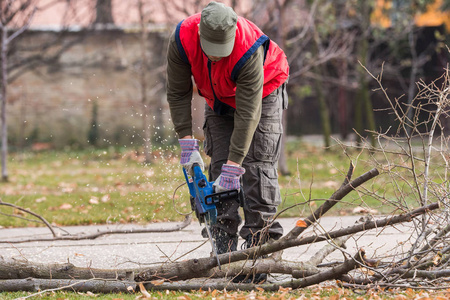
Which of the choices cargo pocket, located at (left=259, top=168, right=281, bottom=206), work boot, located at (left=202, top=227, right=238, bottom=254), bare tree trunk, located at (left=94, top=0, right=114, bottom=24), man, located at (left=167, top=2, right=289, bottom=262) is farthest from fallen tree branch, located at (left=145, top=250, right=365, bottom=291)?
bare tree trunk, located at (left=94, top=0, right=114, bottom=24)

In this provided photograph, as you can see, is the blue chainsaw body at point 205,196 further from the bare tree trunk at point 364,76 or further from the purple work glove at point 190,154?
the bare tree trunk at point 364,76

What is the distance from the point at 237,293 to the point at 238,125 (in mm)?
990

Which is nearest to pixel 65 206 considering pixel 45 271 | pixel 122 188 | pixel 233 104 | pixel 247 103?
pixel 122 188

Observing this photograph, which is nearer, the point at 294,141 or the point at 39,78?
the point at 39,78

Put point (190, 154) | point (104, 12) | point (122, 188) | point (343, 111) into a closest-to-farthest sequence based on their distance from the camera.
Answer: point (190, 154) → point (122, 188) → point (104, 12) → point (343, 111)

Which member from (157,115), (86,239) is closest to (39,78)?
(157,115)

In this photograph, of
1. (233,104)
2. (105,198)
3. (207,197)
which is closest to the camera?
(207,197)

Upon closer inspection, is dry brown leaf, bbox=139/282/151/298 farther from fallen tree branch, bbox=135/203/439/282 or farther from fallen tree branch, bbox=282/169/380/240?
fallen tree branch, bbox=282/169/380/240

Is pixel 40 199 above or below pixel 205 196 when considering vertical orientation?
below

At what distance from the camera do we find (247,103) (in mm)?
3500

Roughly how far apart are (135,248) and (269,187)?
4.79 feet

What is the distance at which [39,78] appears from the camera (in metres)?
15.8

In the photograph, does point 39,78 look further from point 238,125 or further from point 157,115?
point 238,125

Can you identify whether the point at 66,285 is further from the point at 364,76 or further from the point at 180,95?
the point at 364,76
